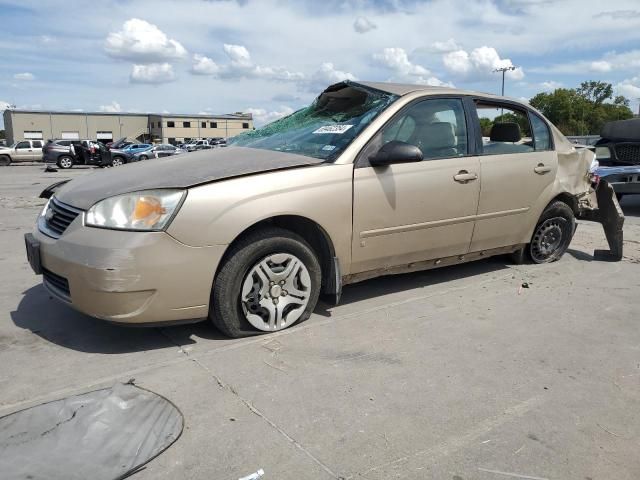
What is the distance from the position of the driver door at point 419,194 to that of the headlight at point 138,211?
49.5 inches

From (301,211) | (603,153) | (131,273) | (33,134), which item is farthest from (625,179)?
(33,134)

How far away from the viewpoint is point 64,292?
10.5ft

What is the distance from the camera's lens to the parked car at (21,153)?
3306cm

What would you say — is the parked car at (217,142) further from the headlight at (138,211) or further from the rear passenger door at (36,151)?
the rear passenger door at (36,151)

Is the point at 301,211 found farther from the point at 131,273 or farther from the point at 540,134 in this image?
the point at 540,134

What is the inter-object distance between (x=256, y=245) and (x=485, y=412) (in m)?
→ 1.61

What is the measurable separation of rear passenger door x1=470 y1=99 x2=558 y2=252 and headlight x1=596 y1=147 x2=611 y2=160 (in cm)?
574

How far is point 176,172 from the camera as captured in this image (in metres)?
3.38

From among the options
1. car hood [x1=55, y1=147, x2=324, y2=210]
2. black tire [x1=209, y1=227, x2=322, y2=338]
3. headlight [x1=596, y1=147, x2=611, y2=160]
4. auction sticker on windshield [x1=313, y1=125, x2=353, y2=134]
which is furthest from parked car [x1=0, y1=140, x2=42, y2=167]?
black tire [x1=209, y1=227, x2=322, y2=338]

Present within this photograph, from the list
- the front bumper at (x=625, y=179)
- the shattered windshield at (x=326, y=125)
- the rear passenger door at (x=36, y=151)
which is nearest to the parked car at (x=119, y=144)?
the rear passenger door at (x=36, y=151)

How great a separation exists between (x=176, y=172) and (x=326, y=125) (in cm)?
131

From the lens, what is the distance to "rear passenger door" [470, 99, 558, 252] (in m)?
4.54

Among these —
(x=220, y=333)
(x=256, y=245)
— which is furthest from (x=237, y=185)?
(x=220, y=333)

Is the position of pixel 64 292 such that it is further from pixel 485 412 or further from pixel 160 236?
pixel 485 412
